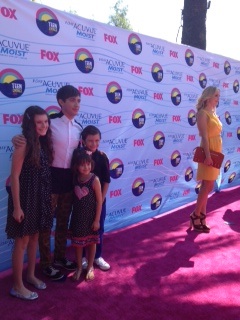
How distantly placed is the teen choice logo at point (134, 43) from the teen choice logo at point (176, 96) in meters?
0.82

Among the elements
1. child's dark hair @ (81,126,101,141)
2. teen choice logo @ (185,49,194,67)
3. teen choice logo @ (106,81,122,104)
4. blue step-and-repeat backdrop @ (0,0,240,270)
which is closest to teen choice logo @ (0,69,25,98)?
blue step-and-repeat backdrop @ (0,0,240,270)

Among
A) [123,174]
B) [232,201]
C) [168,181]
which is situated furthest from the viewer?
[232,201]

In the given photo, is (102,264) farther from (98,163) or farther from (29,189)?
(29,189)

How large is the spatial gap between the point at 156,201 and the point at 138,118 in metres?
1.15

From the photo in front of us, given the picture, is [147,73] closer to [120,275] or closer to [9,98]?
[9,98]

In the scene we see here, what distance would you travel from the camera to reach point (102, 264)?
291 centimetres

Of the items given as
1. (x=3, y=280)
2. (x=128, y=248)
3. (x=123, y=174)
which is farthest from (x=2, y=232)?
(x=123, y=174)

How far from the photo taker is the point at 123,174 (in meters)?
3.79

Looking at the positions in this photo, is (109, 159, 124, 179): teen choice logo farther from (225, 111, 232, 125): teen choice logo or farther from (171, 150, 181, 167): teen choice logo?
(225, 111, 232, 125): teen choice logo

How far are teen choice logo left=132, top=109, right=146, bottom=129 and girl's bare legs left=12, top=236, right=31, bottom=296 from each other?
193cm

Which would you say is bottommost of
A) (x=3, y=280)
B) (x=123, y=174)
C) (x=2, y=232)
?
(x=3, y=280)

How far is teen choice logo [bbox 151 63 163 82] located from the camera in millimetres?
3982

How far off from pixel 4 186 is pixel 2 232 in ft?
1.26

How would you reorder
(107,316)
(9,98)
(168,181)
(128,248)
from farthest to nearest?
(168,181)
(128,248)
(9,98)
(107,316)
